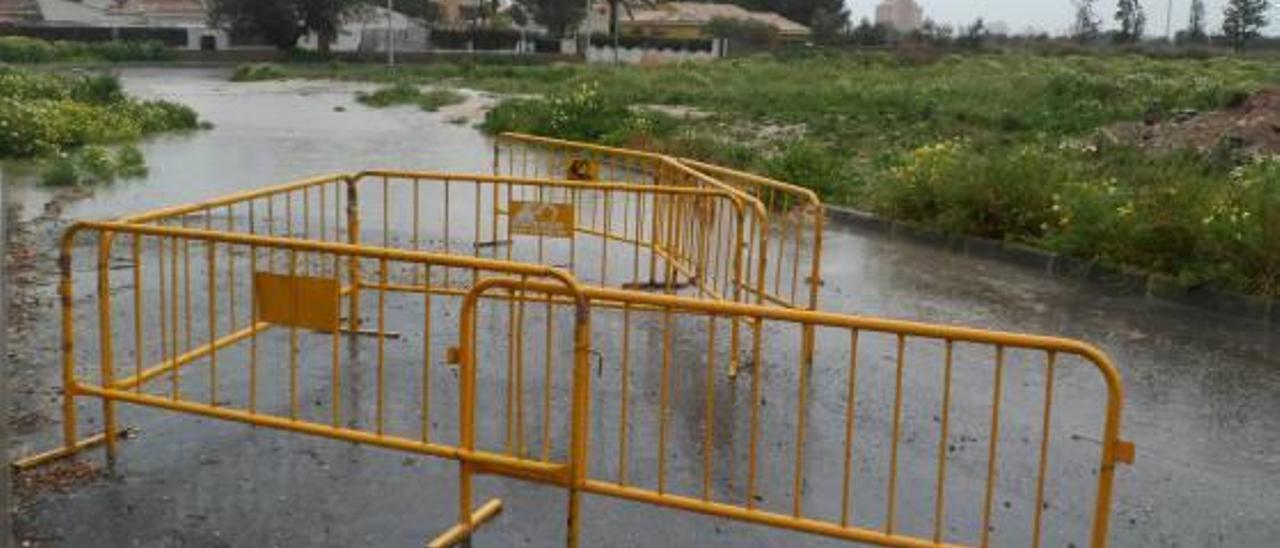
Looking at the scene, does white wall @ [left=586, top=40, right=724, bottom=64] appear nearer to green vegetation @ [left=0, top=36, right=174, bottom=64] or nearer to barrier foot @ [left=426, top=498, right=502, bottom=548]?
green vegetation @ [left=0, top=36, right=174, bottom=64]

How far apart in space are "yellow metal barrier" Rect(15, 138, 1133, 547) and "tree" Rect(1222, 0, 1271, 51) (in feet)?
250

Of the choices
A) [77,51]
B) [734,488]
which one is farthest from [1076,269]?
[77,51]

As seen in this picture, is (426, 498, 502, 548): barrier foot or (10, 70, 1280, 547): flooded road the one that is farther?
(10, 70, 1280, 547): flooded road

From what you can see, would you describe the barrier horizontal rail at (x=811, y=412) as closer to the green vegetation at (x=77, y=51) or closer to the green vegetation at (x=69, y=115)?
the green vegetation at (x=69, y=115)

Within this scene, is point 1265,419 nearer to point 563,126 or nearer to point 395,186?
point 395,186

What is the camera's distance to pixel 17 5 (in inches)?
3351

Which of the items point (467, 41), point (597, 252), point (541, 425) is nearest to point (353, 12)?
point (467, 41)

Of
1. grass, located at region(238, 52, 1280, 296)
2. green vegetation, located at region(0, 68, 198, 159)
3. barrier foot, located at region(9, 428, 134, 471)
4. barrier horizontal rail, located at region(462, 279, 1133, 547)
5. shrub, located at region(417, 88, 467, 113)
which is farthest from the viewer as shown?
shrub, located at region(417, 88, 467, 113)

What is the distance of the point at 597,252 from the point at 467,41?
73661 mm

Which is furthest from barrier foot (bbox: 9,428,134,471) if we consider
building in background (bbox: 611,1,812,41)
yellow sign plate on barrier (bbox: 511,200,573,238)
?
building in background (bbox: 611,1,812,41)

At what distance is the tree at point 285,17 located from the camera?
7194 centimetres

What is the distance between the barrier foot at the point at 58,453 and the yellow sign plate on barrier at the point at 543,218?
3.92 m

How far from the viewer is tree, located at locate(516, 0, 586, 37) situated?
90.4m

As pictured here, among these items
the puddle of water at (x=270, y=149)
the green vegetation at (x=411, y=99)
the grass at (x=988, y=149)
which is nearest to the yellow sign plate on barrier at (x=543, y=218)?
the grass at (x=988, y=149)
